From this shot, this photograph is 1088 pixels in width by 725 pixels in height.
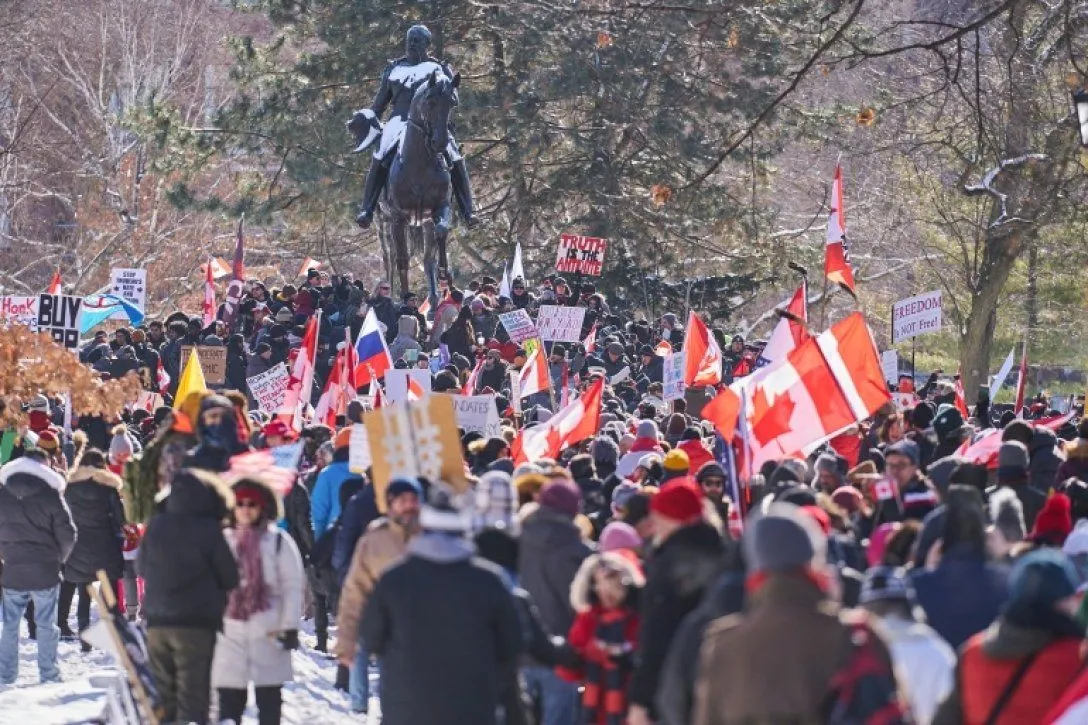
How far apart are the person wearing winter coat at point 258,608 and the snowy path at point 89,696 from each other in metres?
2.05

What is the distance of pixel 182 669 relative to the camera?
10.4 m

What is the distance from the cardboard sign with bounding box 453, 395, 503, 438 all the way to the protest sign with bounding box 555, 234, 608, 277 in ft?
57.0

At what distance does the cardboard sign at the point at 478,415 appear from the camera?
17.8m

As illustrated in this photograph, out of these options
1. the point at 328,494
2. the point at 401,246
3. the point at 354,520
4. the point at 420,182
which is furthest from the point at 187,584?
the point at 401,246

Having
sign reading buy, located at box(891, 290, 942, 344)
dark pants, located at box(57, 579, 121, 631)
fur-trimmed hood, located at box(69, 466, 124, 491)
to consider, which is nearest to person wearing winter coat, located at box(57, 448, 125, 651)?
fur-trimmed hood, located at box(69, 466, 124, 491)

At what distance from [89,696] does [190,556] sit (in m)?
4.09

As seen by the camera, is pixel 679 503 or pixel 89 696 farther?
pixel 89 696

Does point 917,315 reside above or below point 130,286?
below

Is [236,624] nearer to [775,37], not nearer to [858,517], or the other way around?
[858,517]

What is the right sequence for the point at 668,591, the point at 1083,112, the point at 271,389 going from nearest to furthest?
the point at 668,591 < the point at 1083,112 < the point at 271,389

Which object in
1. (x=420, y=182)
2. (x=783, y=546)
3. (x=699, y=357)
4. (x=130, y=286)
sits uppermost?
(x=420, y=182)

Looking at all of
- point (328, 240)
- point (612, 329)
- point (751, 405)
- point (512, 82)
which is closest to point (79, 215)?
point (328, 240)

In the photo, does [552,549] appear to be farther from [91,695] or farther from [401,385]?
[401,385]

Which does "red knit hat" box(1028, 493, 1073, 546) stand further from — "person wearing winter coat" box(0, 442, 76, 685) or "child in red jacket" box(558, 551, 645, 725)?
"person wearing winter coat" box(0, 442, 76, 685)
